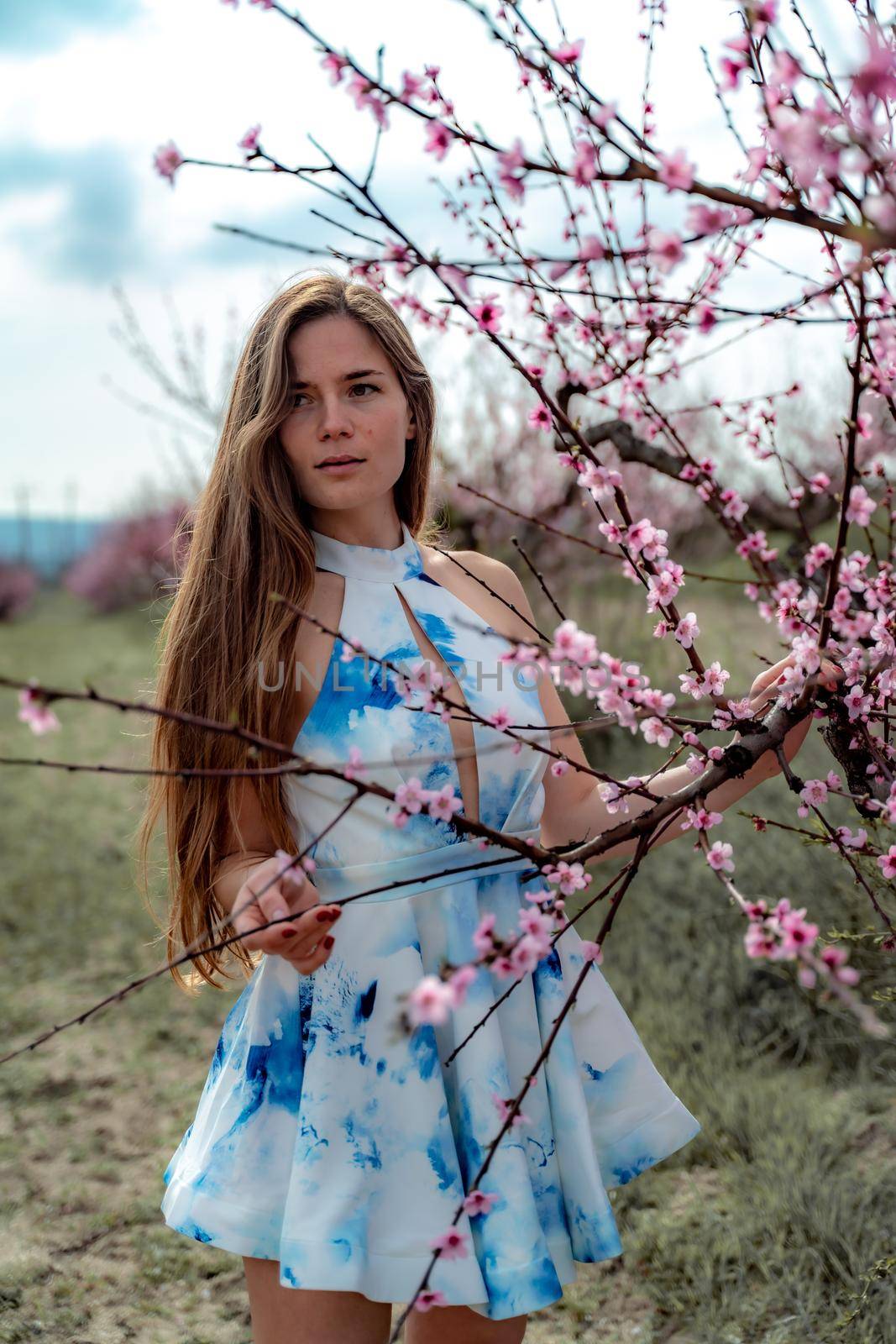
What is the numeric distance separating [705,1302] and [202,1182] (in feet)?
4.69

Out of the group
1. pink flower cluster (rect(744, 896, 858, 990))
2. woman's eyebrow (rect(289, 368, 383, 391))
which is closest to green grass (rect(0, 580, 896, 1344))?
woman's eyebrow (rect(289, 368, 383, 391))

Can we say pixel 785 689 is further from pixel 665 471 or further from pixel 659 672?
pixel 659 672

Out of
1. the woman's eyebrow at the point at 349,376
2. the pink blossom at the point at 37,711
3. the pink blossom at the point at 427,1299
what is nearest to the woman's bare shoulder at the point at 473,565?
the woman's eyebrow at the point at 349,376

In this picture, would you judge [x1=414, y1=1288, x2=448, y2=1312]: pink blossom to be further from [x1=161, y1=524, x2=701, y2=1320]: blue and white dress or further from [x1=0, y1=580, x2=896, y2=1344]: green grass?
[x1=0, y1=580, x2=896, y2=1344]: green grass

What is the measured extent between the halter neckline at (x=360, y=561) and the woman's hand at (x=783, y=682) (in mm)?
649

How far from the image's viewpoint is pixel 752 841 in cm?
416

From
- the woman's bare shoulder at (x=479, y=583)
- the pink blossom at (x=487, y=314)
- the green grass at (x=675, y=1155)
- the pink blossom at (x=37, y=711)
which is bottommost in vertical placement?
the green grass at (x=675, y=1155)

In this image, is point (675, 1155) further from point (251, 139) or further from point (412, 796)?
point (251, 139)

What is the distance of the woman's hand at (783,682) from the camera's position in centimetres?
155

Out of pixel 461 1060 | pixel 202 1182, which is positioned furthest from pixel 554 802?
pixel 202 1182

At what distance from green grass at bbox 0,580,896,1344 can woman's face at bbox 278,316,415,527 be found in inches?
20.8

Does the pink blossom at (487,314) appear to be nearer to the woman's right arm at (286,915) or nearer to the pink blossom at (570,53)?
the pink blossom at (570,53)

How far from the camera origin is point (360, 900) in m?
1.71

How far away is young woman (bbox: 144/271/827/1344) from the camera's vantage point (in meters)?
1.64
